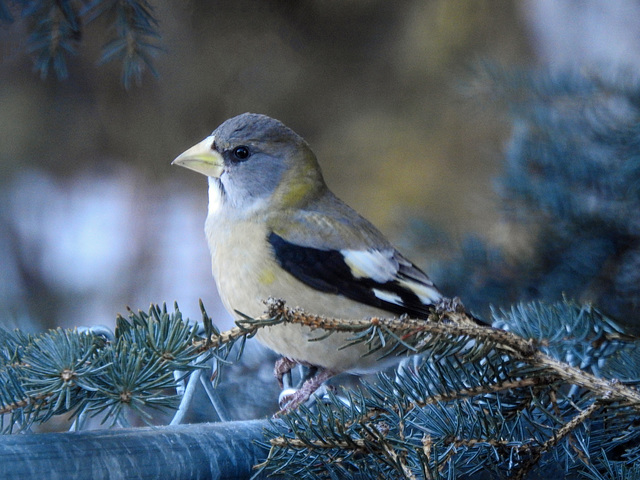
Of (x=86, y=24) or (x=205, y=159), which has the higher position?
(x=86, y=24)

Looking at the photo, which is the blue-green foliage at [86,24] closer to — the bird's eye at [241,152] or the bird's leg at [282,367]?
the bird's eye at [241,152]

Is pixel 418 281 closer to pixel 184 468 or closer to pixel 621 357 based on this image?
pixel 621 357

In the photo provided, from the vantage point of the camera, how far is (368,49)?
2.81 meters

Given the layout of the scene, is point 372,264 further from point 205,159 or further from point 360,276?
point 205,159

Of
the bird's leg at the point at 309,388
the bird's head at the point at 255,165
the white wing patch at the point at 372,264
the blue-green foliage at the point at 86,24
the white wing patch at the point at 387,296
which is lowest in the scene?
the bird's leg at the point at 309,388

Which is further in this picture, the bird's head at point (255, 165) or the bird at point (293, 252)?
the bird's head at point (255, 165)

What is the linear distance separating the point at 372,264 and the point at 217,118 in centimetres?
151

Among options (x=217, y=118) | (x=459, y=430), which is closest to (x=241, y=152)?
(x=459, y=430)

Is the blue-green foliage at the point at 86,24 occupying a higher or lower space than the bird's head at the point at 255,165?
higher

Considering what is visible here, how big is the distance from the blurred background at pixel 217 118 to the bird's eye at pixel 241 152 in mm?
1118

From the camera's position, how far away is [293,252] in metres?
1.31

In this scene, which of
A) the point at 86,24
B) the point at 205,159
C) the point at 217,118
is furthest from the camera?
the point at 217,118

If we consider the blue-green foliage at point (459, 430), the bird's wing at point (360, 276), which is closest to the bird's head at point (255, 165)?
the bird's wing at point (360, 276)

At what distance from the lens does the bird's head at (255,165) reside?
1505mm
